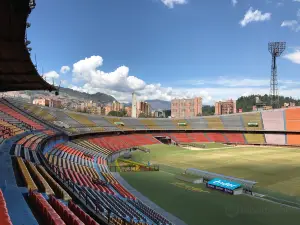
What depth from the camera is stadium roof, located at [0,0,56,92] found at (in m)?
7.76

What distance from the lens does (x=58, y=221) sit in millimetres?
7512

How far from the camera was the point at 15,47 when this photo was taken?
34.6 feet

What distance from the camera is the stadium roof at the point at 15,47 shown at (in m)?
7.76

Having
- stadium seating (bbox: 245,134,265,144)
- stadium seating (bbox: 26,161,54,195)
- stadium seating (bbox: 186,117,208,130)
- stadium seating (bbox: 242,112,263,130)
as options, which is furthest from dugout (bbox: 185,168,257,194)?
stadium seating (bbox: 242,112,263,130)

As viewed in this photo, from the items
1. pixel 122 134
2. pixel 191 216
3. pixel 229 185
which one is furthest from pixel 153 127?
pixel 191 216

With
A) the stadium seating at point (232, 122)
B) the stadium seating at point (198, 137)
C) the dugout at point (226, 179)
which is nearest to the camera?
the dugout at point (226, 179)

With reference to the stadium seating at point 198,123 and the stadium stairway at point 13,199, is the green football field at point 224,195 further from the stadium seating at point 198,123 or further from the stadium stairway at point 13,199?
the stadium seating at point 198,123

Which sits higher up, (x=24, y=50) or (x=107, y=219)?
(x=24, y=50)

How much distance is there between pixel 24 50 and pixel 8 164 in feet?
25.3

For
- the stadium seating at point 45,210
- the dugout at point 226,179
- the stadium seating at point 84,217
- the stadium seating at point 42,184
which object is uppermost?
the stadium seating at point 45,210

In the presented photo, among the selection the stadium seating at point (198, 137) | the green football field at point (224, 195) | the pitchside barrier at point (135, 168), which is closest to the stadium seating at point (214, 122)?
the stadium seating at point (198, 137)

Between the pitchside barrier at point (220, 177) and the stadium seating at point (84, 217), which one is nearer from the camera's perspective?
the stadium seating at point (84, 217)

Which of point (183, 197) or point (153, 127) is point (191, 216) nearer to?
point (183, 197)

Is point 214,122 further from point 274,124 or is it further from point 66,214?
point 66,214
